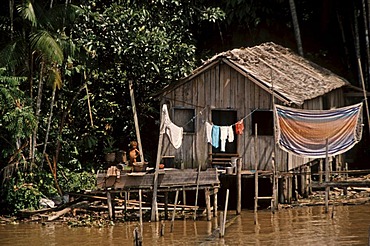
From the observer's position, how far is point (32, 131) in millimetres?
18828

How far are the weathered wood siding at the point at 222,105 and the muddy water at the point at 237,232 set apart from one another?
1545mm

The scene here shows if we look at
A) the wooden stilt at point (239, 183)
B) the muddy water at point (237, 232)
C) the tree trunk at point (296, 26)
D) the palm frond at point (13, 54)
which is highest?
the tree trunk at point (296, 26)

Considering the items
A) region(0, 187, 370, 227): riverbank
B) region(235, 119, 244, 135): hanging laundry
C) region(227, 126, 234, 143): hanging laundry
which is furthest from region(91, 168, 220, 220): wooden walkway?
region(235, 119, 244, 135): hanging laundry

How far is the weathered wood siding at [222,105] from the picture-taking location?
769 inches

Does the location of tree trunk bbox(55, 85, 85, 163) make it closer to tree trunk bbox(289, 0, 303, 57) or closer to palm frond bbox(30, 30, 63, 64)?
palm frond bbox(30, 30, 63, 64)

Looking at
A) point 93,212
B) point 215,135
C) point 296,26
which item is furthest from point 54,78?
point 296,26

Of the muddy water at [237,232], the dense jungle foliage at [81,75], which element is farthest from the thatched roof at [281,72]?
the muddy water at [237,232]

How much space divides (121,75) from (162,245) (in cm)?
804

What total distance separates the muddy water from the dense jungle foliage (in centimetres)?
229

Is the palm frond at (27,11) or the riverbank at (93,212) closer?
the palm frond at (27,11)

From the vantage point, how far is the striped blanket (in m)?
18.4

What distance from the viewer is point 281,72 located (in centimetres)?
2058

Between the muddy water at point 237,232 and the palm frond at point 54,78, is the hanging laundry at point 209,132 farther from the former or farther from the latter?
the palm frond at point 54,78

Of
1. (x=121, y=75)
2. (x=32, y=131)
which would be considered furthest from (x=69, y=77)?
(x=32, y=131)
